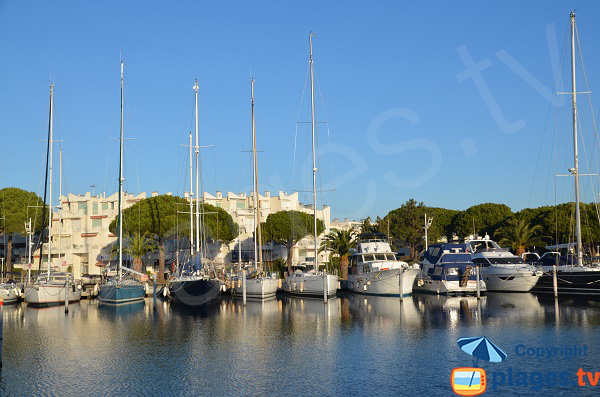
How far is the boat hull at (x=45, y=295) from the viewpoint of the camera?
51562mm

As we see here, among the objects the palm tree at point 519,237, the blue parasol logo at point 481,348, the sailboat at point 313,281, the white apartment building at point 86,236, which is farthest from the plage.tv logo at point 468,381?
the white apartment building at point 86,236

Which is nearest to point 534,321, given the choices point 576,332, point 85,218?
point 576,332

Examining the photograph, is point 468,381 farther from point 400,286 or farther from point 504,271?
point 504,271

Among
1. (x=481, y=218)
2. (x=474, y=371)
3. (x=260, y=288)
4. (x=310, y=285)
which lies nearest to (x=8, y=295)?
(x=260, y=288)

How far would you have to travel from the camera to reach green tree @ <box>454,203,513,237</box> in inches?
3696

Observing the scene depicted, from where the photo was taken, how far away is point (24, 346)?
31000 mm

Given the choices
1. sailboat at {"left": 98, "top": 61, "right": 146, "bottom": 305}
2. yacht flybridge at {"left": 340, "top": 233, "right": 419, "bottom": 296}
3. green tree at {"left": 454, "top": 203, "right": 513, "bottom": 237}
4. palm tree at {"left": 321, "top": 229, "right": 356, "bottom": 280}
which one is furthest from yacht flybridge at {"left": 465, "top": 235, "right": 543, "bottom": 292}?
green tree at {"left": 454, "top": 203, "right": 513, "bottom": 237}

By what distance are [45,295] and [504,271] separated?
40.1 meters

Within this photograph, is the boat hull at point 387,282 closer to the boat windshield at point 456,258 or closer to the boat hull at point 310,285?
the boat hull at point 310,285

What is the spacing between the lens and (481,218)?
94625 millimetres

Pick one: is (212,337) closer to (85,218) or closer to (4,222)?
(4,222)

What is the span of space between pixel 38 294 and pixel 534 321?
126ft

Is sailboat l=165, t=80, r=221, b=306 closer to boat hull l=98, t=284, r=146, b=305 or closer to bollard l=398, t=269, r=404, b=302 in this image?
boat hull l=98, t=284, r=146, b=305

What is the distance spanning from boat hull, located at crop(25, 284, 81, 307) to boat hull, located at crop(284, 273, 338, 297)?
63.9 ft
